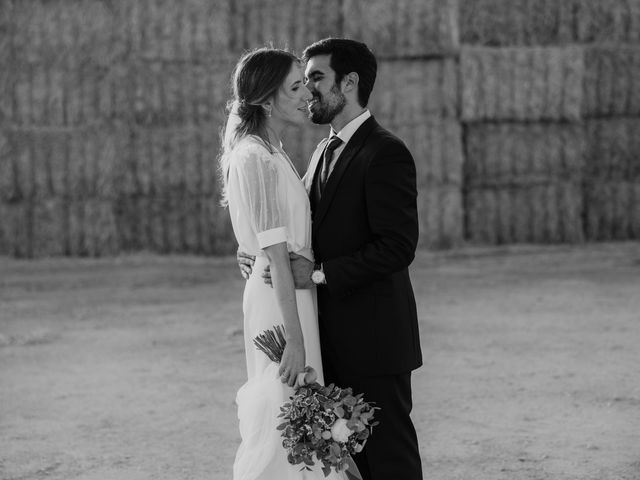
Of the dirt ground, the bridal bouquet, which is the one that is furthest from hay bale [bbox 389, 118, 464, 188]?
the bridal bouquet

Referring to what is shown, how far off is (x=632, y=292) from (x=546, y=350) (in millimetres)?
2682

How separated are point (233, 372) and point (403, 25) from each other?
623 cm

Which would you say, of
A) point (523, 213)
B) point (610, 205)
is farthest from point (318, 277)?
point (610, 205)

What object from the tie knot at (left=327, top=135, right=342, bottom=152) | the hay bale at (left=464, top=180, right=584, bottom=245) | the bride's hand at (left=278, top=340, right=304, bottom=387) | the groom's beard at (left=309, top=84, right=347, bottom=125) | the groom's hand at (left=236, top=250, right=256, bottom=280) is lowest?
the hay bale at (left=464, top=180, right=584, bottom=245)

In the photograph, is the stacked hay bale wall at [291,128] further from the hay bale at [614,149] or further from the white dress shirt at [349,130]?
the white dress shirt at [349,130]

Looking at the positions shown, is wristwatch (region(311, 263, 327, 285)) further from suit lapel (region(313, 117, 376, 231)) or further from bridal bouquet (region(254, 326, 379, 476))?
bridal bouquet (region(254, 326, 379, 476))

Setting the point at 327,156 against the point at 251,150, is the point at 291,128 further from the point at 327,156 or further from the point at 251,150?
the point at 251,150

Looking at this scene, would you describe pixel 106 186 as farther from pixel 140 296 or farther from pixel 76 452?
pixel 76 452

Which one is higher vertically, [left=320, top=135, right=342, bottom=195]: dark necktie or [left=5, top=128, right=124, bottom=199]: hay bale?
[left=320, top=135, right=342, bottom=195]: dark necktie

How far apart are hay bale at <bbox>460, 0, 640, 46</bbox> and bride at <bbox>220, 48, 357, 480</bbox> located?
30.2 ft

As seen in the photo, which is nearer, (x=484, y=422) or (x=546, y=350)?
(x=484, y=422)

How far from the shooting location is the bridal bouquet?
3.41m

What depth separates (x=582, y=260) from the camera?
11812mm

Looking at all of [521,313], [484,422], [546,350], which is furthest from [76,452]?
[521,313]
